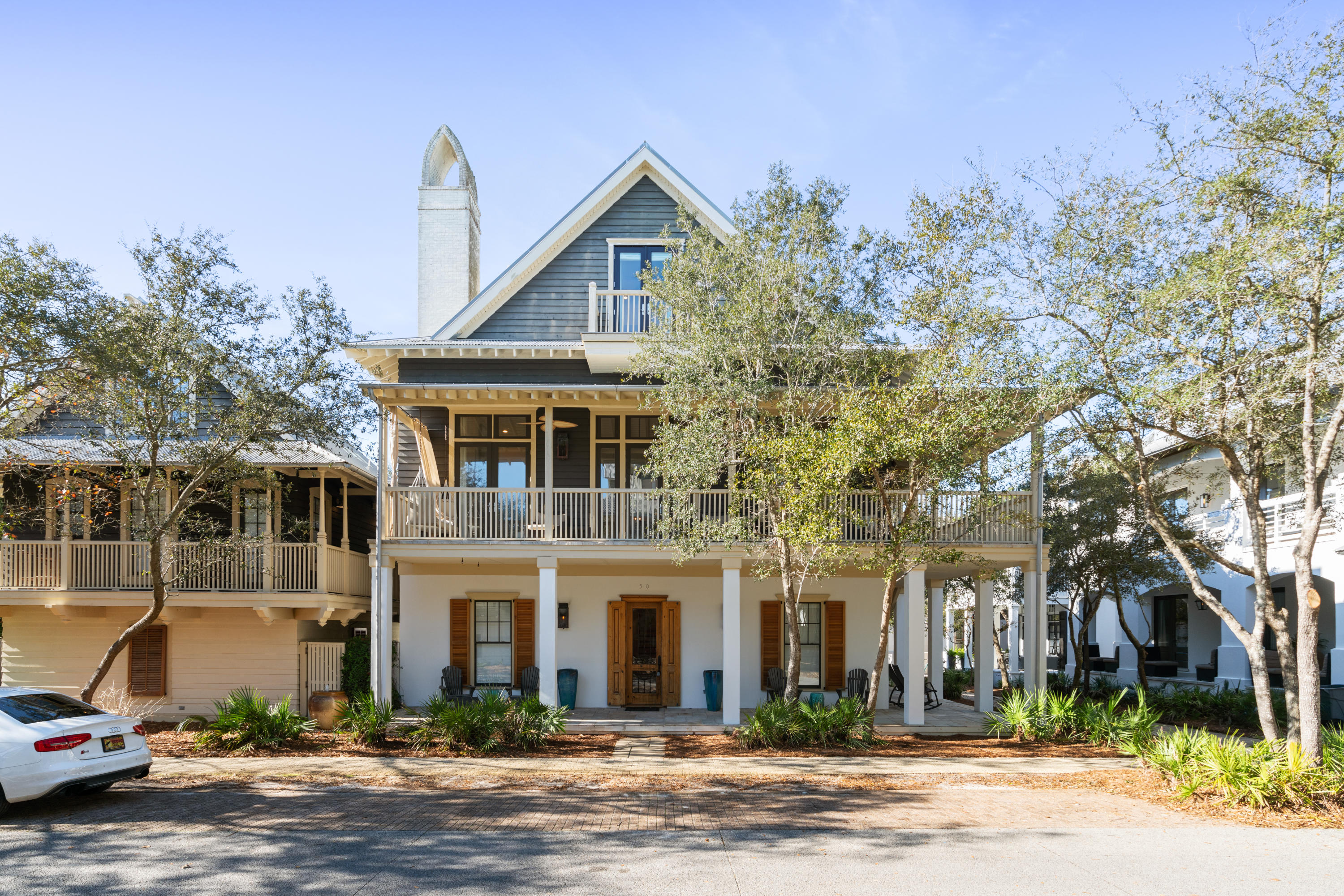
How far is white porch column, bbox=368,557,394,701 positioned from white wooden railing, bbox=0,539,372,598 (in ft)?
7.68

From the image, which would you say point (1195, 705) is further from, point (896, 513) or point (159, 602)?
point (159, 602)

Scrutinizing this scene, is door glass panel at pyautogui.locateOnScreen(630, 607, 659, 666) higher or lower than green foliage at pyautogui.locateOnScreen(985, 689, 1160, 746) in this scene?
higher

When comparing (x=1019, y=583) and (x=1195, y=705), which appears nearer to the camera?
(x=1195, y=705)

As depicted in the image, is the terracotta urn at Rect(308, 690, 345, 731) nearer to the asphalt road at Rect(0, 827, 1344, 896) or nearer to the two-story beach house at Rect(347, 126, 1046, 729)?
the two-story beach house at Rect(347, 126, 1046, 729)

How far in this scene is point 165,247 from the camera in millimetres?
13547

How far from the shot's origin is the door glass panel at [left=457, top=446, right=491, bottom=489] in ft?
62.1

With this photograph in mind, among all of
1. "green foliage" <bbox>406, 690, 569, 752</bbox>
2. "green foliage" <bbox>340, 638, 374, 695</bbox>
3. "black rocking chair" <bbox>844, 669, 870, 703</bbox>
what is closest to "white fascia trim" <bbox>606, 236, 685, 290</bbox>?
"green foliage" <bbox>406, 690, 569, 752</bbox>

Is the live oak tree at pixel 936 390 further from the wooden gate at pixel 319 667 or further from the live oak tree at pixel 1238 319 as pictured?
the wooden gate at pixel 319 667

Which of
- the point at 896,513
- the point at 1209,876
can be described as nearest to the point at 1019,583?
the point at 896,513

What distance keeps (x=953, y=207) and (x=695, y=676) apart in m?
10.3

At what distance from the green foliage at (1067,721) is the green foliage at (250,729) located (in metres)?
11.0

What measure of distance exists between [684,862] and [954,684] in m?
17.8

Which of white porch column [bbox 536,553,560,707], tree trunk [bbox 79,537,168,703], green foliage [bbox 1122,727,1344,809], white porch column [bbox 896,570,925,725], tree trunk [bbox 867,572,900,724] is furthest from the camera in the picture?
white porch column [bbox 896,570,925,725]

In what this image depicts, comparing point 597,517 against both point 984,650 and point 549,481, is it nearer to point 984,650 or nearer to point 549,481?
point 549,481
